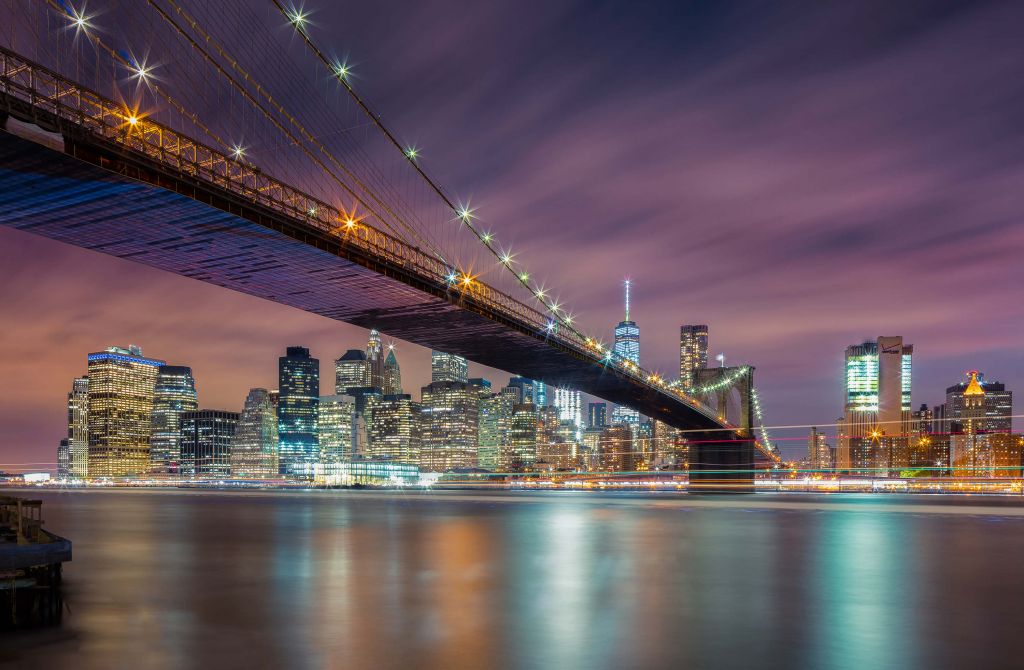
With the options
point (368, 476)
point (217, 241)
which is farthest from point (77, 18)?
point (368, 476)

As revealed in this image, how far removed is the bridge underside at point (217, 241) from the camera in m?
27.0

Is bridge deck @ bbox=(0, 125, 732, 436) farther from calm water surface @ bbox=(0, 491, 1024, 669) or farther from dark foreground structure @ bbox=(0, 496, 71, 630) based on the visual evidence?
dark foreground structure @ bbox=(0, 496, 71, 630)

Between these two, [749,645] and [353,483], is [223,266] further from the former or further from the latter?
[353,483]

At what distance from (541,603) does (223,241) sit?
26.9 meters

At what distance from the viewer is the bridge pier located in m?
77.8

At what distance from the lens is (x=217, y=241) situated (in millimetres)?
35250

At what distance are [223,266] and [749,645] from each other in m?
34.5

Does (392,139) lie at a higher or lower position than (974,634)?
higher

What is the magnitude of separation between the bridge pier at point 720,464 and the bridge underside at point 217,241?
24814 millimetres

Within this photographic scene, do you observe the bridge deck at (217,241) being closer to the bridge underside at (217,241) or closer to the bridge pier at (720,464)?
the bridge underside at (217,241)

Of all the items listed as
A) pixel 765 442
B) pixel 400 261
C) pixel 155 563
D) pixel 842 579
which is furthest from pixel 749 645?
pixel 765 442

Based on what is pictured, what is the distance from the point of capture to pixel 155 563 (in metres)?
18.8

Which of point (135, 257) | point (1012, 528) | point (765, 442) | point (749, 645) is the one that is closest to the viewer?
point (749, 645)

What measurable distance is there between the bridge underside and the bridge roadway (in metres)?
0.05
